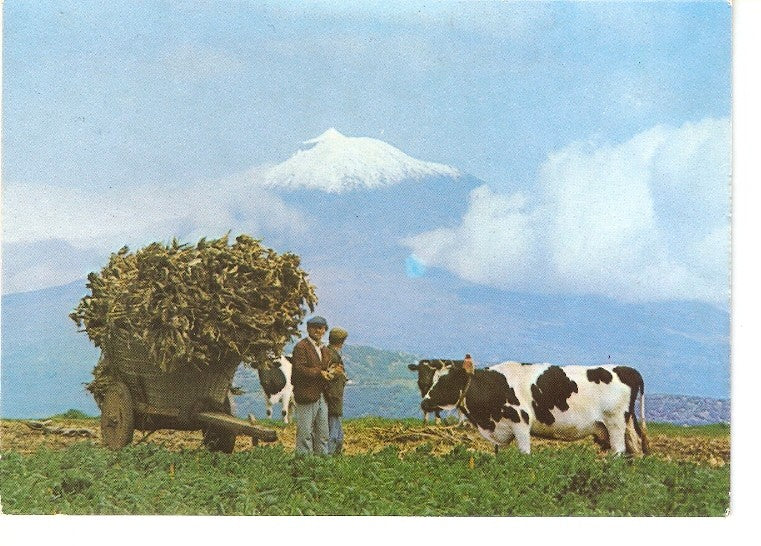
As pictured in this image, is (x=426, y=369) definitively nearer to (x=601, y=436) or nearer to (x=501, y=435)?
(x=501, y=435)

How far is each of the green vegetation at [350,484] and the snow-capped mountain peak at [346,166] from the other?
210 centimetres

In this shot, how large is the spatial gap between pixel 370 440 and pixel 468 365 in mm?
1066

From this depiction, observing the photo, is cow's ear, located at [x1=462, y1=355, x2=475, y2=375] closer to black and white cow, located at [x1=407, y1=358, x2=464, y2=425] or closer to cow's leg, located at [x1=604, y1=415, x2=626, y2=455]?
black and white cow, located at [x1=407, y1=358, x2=464, y2=425]

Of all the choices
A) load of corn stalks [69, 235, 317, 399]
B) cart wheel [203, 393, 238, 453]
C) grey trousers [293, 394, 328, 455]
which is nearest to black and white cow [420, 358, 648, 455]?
grey trousers [293, 394, 328, 455]

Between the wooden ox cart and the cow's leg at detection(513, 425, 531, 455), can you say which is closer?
the wooden ox cart

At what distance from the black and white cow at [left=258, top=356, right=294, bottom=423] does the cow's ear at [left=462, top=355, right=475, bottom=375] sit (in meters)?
1.51

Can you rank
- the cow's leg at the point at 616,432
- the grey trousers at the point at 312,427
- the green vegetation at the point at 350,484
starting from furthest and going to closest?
the cow's leg at the point at 616,432
the grey trousers at the point at 312,427
the green vegetation at the point at 350,484

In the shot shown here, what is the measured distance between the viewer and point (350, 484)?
9.05 meters

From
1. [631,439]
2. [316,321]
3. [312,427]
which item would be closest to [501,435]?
[631,439]

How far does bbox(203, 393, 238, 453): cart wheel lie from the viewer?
9127 mm

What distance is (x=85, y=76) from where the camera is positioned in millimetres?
9375

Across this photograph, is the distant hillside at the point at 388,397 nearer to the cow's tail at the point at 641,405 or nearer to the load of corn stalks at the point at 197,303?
the cow's tail at the point at 641,405

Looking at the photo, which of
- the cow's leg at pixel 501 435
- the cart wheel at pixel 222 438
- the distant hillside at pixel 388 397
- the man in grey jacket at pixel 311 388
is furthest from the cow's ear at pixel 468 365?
the cart wheel at pixel 222 438

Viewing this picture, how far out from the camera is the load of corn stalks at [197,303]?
884 centimetres
